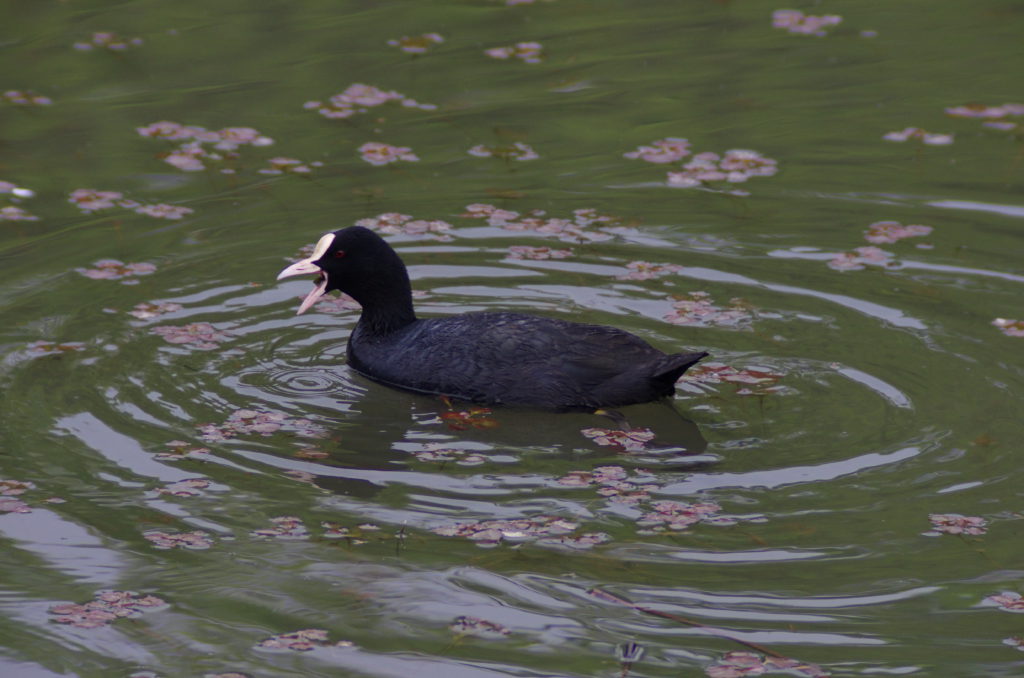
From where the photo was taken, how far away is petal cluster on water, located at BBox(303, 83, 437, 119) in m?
12.0

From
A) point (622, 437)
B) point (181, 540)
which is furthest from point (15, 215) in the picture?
point (622, 437)

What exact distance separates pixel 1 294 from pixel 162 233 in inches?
53.2

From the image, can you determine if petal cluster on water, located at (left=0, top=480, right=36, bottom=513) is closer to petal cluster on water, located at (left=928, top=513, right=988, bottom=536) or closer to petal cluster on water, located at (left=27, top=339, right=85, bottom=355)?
petal cluster on water, located at (left=27, top=339, right=85, bottom=355)

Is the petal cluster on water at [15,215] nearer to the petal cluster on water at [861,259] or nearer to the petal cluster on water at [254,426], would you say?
the petal cluster on water at [254,426]

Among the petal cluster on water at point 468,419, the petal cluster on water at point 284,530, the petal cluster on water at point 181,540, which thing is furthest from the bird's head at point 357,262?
the petal cluster on water at point 181,540

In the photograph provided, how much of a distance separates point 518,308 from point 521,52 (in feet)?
16.8

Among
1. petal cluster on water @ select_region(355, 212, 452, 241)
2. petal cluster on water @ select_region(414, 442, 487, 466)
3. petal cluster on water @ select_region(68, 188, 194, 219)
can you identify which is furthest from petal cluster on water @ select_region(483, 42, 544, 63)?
petal cluster on water @ select_region(414, 442, 487, 466)

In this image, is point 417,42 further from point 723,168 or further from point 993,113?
point 993,113

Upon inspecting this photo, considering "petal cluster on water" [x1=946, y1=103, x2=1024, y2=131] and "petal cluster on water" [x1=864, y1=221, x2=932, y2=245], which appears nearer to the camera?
"petal cluster on water" [x1=864, y1=221, x2=932, y2=245]

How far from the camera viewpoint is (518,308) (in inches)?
349

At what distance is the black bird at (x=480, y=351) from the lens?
746 centimetres

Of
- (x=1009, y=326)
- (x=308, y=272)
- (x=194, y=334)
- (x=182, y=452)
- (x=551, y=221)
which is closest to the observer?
(x=182, y=452)

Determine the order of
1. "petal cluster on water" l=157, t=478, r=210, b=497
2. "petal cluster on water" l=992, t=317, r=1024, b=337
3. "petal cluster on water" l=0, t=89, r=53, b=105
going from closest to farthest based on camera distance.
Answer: "petal cluster on water" l=157, t=478, r=210, b=497
"petal cluster on water" l=992, t=317, r=1024, b=337
"petal cluster on water" l=0, t=89, r=53, b=105

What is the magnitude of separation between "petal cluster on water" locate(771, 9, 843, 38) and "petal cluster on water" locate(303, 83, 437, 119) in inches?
146
